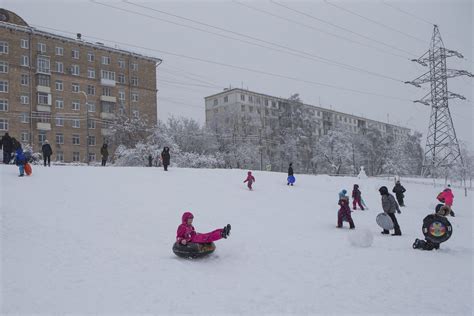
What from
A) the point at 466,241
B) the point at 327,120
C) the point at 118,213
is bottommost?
the point at 466,241

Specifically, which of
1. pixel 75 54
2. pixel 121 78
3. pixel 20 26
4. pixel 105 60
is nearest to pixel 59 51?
pixel 75 54

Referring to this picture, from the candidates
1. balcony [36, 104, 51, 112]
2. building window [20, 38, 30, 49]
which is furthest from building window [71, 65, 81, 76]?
balcony [36, 104, 51, 112]

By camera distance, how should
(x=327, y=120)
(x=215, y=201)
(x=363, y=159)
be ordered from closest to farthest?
1. (x=215, y=201)
2. (x=363, y=159)
3. (x=327, y=120)

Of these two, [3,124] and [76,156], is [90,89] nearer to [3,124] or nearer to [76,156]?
[76,156]

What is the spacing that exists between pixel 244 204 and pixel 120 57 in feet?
182

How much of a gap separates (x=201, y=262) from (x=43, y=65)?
192 feet

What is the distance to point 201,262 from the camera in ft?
31.4

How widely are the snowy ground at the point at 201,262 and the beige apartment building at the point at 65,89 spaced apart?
39.1 meters

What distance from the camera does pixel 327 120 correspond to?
107m

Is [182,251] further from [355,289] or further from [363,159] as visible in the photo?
[363,159]

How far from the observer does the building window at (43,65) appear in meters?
57.3

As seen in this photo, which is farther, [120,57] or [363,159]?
[363,159]

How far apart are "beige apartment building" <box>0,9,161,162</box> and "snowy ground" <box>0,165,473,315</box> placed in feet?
128

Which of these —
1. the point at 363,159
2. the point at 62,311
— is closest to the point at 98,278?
the point at 62,311
